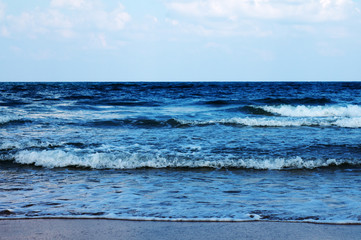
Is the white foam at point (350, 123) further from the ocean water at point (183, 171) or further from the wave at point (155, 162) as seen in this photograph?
the wave at point (155, 162)

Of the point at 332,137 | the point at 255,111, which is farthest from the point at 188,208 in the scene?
the point at 255,111

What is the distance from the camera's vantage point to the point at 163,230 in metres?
3.62

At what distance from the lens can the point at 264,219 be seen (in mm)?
3922

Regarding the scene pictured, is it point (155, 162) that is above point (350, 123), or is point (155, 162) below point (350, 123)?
below

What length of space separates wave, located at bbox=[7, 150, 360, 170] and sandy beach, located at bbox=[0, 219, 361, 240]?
10.7 ft

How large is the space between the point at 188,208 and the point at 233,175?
7.27 ft

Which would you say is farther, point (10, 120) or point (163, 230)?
point (10, 120)

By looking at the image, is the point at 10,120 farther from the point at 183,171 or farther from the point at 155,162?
the point at 183,171

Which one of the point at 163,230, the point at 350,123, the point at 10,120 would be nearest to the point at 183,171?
the point at 163,230

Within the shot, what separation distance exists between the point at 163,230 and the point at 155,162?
366 centimetres

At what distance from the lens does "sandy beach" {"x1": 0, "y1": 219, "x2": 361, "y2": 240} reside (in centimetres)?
345

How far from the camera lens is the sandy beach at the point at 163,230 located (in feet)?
11.3

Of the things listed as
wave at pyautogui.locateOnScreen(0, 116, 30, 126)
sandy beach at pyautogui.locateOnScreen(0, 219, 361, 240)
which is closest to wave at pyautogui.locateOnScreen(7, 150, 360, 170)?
sandy beach at pyautogui.locateOnScreen(0, 219, 361, 240)

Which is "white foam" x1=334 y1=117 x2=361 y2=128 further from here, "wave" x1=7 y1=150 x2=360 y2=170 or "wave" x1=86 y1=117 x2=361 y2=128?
"wave" x1=7 y1=150 x2=360 y2=170
